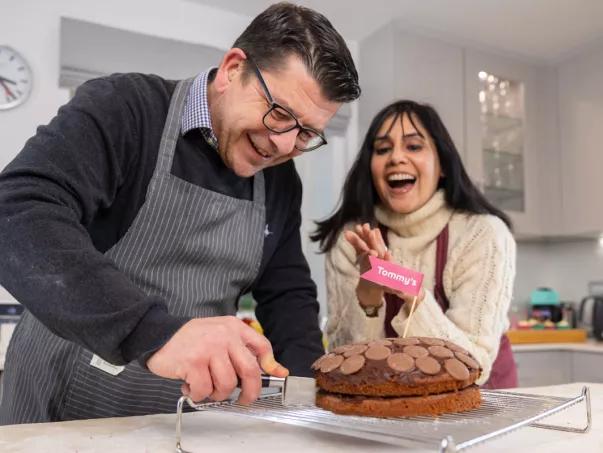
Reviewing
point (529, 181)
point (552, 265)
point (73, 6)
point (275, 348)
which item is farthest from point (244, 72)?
point (552, 265)

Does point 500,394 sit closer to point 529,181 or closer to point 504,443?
point 504,443

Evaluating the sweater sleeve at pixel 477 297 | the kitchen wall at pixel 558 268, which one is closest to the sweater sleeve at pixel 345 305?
the sweater sleeve at pixel 477 297

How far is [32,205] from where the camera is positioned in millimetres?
801

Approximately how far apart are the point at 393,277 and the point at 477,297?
0.58 m

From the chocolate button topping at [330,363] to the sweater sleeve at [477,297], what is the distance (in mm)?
599

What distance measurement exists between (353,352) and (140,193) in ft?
1.62

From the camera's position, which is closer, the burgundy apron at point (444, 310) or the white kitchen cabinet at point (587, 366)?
the burgundy apron at point (444, 310)

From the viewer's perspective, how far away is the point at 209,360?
731mm

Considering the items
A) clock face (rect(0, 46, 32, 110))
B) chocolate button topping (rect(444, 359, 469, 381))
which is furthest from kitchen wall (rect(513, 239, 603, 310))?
chocolate button topping (rect(444, 359, 469, 381))

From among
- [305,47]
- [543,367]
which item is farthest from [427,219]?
[543,367]

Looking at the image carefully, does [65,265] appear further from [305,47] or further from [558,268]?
[558,268]

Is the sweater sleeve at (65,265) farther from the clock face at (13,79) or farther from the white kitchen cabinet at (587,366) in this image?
the white kitchen cabinet at (587,366)

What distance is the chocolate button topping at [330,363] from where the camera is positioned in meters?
0.89

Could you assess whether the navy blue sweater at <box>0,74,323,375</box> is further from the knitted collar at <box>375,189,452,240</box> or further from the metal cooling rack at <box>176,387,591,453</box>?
the knitted collar at <box>375,189,452,240</box>
